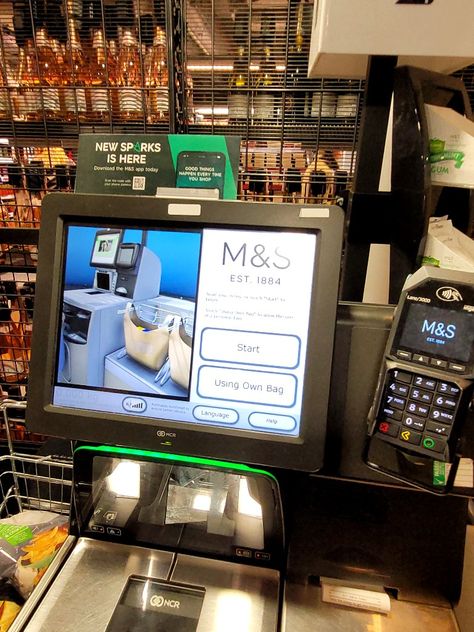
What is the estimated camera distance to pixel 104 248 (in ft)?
2.14

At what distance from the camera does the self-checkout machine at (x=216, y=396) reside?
0.59 metres

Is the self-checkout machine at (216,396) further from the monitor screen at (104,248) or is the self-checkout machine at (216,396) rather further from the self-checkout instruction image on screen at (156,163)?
the self-checkout instruction image on screen at (156,163)

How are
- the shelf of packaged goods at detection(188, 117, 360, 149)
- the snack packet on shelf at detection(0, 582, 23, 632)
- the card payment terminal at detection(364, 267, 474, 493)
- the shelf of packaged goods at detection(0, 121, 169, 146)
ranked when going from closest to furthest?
the card payment terminal at detection(364, 267, 474, 493)
the snack packet on shelf at detection(0, 582, 23, 632)
the shelf of packaged goods at detection(188, 117, 360, 149)
the shelf of packaged goods at detection(0, 121, 169, 146)

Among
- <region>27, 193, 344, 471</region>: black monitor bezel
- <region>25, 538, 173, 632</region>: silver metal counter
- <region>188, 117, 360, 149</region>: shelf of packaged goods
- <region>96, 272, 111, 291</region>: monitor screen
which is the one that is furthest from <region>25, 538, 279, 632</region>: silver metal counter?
<region>188, 117, 360, 149</region>: shelf of packaged goods

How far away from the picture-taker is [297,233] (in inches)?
23.5

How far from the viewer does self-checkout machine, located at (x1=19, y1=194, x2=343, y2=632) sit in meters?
0.59

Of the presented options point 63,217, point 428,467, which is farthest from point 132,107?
point 428,467

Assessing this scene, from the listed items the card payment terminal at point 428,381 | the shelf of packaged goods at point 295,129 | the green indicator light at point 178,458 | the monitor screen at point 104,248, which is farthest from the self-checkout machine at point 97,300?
the shelf of packaged goods at point 295,129

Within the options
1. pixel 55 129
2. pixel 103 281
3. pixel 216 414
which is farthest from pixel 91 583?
pixel 55 129

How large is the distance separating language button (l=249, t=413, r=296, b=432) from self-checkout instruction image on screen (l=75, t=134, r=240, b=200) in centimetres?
37

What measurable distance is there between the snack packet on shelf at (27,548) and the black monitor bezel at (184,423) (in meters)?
0.33

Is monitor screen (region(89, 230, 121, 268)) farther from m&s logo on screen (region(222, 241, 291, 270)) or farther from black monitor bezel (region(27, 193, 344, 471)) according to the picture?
m&s logo on screen (region(222, 241, 291, 270))

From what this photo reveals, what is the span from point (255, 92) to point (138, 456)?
3.74 ft

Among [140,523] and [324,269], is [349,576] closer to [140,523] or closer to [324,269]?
[140,523]
